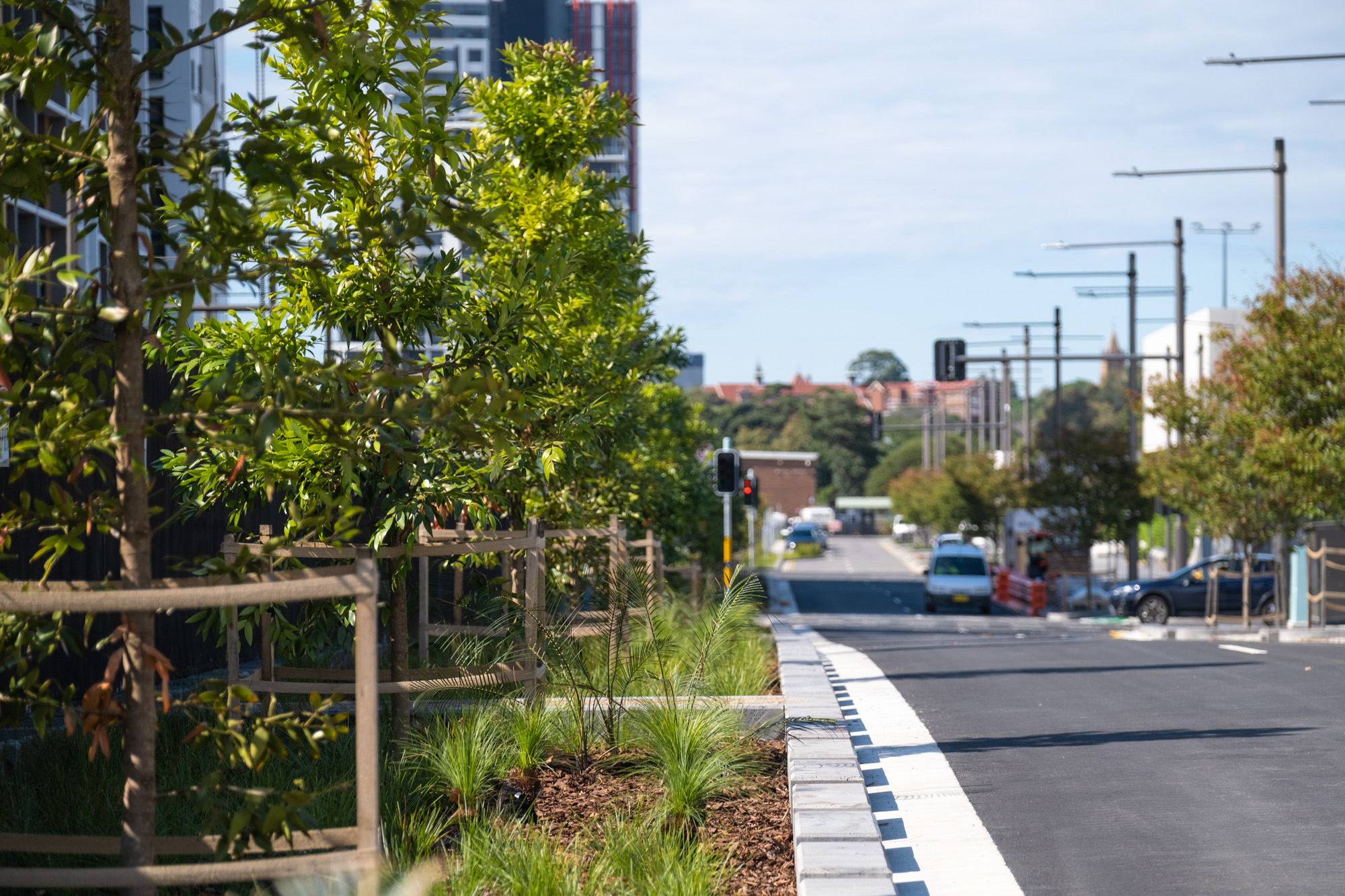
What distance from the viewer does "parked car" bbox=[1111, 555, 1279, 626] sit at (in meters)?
31.8

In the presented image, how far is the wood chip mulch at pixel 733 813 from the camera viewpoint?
6.01 m

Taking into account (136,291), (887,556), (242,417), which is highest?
(136,291)

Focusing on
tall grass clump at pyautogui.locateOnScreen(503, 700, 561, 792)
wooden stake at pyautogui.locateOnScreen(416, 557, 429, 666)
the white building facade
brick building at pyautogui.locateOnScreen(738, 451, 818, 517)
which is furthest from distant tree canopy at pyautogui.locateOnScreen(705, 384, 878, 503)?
tall grass clump at pyautogui.locateOnScreen(503, 700, 561, 792)

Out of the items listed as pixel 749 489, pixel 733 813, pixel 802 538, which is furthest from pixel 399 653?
pixel 802 538

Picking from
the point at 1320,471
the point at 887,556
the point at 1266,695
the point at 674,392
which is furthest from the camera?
the point at 887,556

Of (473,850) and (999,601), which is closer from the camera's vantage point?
(473,850)

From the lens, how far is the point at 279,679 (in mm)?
8672

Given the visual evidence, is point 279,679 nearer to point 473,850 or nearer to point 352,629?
point 352,629

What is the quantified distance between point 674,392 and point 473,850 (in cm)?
1988

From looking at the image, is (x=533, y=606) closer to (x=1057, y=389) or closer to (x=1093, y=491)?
(x=1093, y=491)

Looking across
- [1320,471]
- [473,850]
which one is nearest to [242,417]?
[473,850]

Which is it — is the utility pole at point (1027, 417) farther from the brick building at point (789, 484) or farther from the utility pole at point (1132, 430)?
the brick building at point (789, 484)

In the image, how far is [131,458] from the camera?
4.48m

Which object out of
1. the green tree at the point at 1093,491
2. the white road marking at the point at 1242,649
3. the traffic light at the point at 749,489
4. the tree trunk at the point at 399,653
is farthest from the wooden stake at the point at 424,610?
the green tree at the point at 1093,491
